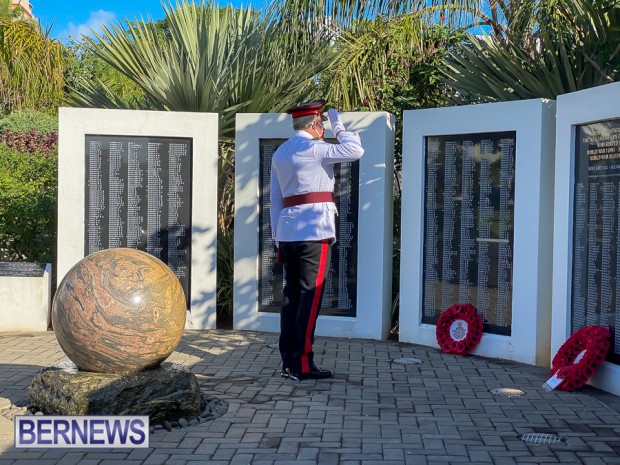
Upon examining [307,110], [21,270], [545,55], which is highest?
[545,55]

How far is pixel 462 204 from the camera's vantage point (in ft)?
26.6

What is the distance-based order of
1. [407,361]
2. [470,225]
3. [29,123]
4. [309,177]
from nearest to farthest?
1. [309,177]
2. [407,361]
3. [470,225]
4. [29,123]

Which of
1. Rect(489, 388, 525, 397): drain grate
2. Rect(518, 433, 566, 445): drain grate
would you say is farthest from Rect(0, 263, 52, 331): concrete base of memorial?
Rect(518, 433, 566, 445): drain grate

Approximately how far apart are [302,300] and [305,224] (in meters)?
0.59

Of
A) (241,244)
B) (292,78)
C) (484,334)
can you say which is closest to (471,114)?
(484,334)

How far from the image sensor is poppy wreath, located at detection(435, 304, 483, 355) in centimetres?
782

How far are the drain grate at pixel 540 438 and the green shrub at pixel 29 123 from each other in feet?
39.6

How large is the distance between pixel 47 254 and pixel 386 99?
449 centimetres

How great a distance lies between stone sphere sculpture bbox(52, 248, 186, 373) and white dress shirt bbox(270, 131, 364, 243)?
1.56 metres

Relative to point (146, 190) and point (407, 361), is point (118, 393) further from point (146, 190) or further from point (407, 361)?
point (146, 190)

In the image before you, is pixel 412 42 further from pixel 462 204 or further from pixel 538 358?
pixel 538 358

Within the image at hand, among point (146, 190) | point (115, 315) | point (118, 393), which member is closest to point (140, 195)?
point (146, 190)

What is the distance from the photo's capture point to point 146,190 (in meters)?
9.24

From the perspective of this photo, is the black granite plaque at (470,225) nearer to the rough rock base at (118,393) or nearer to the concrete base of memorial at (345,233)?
the concrete base of memorial at (345,233)
